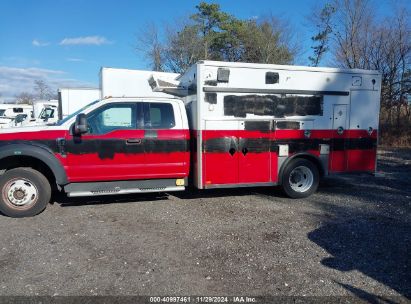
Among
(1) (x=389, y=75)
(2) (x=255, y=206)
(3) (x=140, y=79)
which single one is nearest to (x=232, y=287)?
(2) (x=255, y=206)

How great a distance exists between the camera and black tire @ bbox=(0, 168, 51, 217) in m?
5.87

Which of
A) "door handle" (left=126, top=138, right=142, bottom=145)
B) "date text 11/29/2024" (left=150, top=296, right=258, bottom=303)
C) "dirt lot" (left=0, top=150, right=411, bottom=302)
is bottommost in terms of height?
"date text 11/29/2024" (left=150, top=296, right=258, bottom=303)

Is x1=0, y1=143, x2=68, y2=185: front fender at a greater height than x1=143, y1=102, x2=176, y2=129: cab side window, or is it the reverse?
x1=143, y1=102, x2=176, y2=129: cab side window

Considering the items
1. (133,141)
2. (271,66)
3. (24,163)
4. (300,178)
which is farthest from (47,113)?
(300,178)

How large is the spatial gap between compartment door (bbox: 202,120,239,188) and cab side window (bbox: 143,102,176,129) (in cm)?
67

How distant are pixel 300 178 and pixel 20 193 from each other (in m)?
5.26

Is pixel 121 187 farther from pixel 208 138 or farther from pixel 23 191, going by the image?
pixel 208 138

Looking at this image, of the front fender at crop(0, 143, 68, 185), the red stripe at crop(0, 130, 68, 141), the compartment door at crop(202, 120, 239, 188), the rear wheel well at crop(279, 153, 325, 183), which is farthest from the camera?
the rear wheel well at crop(279, 153, 325, 183)

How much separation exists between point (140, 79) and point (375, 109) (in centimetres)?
692

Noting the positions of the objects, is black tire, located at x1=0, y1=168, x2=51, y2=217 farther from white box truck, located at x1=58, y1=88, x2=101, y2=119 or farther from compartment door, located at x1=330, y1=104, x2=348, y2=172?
white box truck, located at x1=58, y1=88, x2=101, y2=119

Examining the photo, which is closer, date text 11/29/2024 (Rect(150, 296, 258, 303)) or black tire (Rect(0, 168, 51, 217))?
date text 11/29/2024 (Rect(150, 296, 258, 303))

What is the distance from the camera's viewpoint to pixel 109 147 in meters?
6.16

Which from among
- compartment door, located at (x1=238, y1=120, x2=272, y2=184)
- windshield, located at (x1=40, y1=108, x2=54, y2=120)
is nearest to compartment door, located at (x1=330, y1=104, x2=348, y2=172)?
compartment door, located at (x1=238, y1=120, x2=272, y2=184)

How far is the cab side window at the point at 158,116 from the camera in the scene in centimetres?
642
